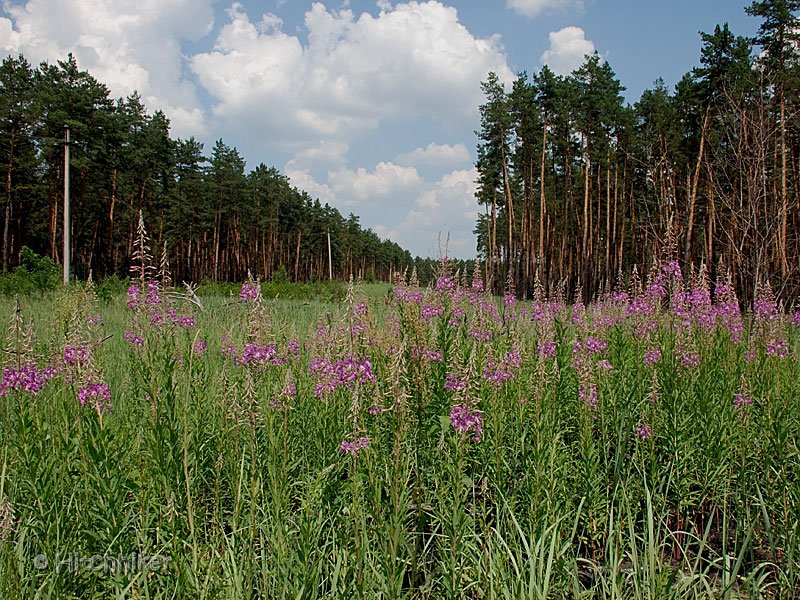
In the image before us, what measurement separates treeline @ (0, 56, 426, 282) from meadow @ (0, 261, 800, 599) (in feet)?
29.3

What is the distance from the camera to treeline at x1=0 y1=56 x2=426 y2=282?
105ft

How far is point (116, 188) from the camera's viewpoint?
3816 centimetres

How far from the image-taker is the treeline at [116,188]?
105ft

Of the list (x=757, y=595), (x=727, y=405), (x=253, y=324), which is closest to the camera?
(x=757, y=595)

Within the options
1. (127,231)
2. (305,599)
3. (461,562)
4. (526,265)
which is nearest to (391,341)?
(461,562)

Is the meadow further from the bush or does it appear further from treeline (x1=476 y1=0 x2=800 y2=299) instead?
treeline (x1=476 y1=0 x2=800 y2=299)

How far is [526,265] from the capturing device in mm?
37344

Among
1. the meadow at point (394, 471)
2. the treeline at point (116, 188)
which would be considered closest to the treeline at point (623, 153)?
the treeline at point (116, 188)

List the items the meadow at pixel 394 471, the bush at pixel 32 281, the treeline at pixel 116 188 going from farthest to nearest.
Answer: the treeline at pixel 116 188 < the bush at pixel 32 281 < the meadow at pixel 394 471

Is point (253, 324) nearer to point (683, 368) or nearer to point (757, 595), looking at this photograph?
point (757, 595)

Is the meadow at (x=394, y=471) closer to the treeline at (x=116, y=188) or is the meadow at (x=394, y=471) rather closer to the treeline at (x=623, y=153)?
the treeline at (x=116, y=188)

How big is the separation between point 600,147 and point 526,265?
977cm

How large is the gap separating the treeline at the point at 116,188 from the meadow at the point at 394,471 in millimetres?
8925

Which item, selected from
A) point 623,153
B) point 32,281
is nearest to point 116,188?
point 32,281
